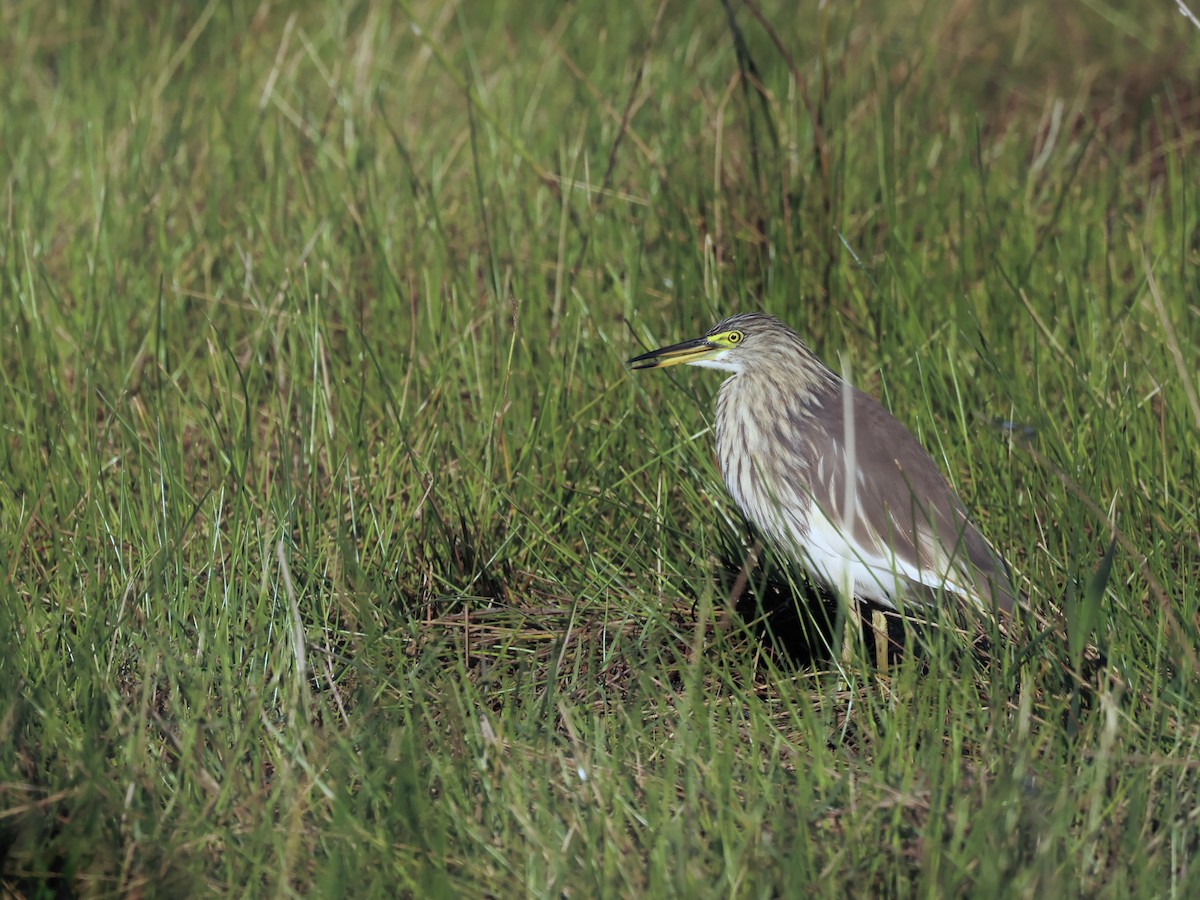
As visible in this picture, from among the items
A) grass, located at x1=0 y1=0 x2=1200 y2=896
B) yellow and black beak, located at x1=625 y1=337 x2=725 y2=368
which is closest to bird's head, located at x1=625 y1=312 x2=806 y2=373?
yellow and black beak, located at x1=625 y1=337 x2=725 y2=368

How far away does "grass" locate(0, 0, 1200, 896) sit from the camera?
7.36 feet

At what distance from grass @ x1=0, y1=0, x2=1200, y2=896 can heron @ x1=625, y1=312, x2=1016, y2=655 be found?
5.3 inches

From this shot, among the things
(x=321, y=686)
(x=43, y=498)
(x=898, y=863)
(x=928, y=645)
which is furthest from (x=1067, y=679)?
(x=43, y=498)

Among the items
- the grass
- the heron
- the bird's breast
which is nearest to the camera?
the grass

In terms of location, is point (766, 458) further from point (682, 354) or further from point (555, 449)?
point (555, 449)

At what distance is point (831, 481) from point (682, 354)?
1.69 ft

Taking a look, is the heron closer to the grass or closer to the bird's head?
the bird's head

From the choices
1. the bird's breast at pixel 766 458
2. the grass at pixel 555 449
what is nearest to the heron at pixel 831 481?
the bird's breast at pixel 766 458

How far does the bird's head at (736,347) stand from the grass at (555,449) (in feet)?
0.41

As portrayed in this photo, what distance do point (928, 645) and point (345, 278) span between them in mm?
2237

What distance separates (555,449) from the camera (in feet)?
11.4

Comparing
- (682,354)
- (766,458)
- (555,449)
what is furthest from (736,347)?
(555,449)

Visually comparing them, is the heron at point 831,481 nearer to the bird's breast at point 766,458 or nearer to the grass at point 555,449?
the bird's breast at point 766,458

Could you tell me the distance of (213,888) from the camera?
85.5 inches
